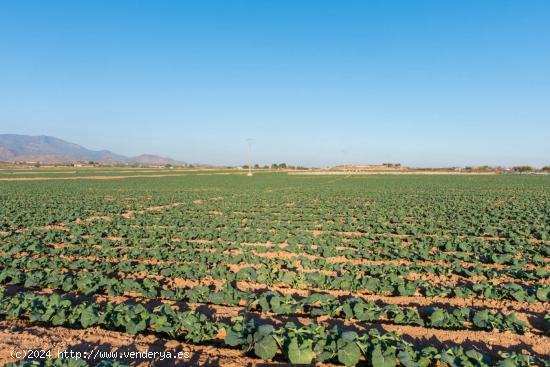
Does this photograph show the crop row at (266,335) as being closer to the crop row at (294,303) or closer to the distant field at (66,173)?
the crop row at (294,303)

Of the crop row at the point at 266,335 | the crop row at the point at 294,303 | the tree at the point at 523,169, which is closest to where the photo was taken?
the crop row at the point at 266,335

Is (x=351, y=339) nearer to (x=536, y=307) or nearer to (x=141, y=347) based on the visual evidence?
(x=141, y=347)

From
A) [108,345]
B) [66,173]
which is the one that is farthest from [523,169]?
[108,345]

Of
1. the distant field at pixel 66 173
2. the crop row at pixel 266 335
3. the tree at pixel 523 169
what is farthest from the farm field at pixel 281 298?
the tree at pixel 523 169

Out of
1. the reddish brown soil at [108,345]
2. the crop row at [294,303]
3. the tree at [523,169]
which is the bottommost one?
the reddish brown soil at [108,345]

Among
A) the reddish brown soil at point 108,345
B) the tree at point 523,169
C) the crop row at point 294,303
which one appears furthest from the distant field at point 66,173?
the tree at point 523,169

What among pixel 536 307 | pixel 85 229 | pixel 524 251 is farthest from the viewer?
pixel 85 229

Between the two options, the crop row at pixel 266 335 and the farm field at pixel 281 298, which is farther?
the farm field at pixel 281 298

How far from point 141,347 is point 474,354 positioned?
4.84 metres

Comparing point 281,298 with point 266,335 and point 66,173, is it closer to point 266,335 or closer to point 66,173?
point 266,335

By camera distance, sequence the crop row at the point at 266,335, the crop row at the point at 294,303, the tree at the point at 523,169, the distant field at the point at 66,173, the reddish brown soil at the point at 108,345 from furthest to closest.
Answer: the tree at the point at 523,169
the distant field at the point at 66,173
the crop row at the point at 294,303
the reddish brown soil at the point at 108,345
the crop row at the point at 266,335

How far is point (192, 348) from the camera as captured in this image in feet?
18.9

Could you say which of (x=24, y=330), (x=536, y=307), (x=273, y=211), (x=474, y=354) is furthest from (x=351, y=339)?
(x=273, y=211)

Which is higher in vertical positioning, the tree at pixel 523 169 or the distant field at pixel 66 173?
the tree at pixel 523 169
